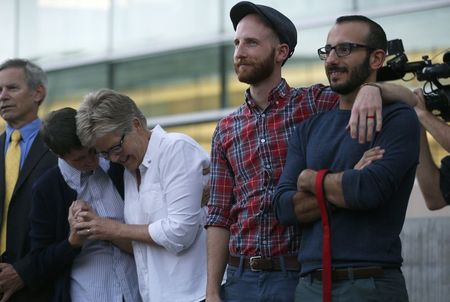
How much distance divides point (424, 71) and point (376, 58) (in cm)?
29

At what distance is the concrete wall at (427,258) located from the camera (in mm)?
5438

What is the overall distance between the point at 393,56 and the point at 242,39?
594 millimetres

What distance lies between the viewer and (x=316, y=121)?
153 inches

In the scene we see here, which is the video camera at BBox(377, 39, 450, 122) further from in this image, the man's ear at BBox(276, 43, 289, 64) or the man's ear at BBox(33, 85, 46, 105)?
the man's ear at BBox(33, 85, 46, 105)

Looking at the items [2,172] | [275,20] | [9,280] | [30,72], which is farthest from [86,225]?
[30,72]

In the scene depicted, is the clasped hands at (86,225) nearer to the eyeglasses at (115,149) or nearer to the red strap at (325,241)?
the eyeglasses at (115,149)

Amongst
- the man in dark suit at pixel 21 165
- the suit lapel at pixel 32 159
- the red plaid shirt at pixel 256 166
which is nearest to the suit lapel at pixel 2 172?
the man in dark suit at pixel 21 165

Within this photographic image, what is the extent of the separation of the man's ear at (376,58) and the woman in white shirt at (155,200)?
3.26 ft

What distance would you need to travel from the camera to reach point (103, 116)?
14.7 ft

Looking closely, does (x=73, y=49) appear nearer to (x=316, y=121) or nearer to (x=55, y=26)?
(x=55, y=26)

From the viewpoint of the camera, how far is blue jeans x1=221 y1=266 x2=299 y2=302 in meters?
3.88

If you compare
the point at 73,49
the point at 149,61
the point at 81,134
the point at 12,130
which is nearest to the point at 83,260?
the point at 81,134

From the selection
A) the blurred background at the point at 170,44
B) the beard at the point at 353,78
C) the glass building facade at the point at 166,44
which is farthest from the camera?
the glass building facade at the point at 166,44

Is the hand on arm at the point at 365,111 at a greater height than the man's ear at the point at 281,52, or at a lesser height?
lesser
